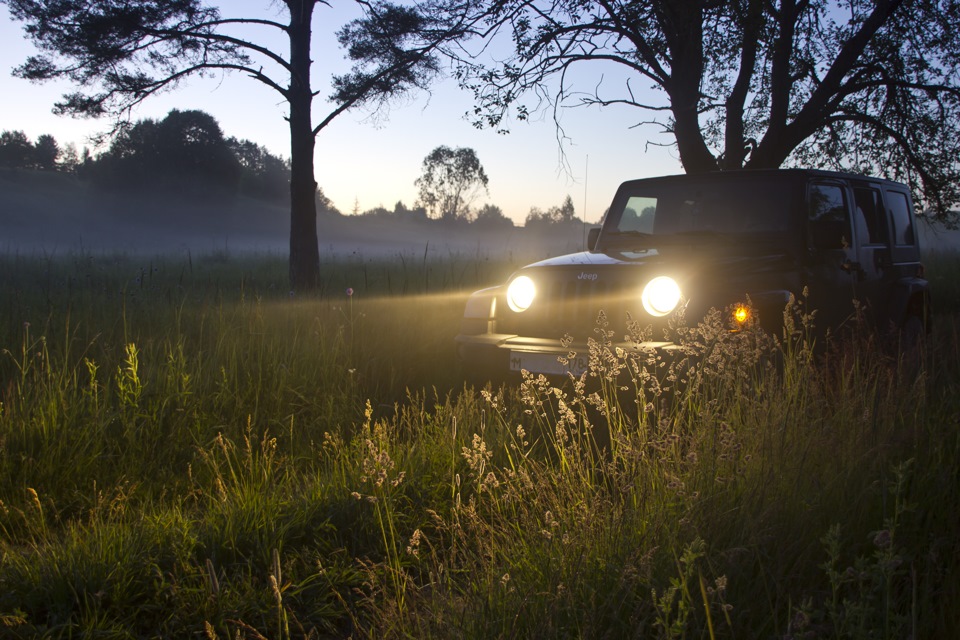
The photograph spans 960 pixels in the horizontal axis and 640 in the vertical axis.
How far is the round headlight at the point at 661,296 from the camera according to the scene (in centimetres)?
488

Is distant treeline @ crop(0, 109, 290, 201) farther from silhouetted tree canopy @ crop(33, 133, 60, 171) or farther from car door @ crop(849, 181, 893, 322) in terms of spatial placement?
car door @ crop(849, 181, 893, 322)

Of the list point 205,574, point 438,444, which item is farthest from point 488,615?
point 438,444

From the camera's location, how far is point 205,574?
2625 millimetres

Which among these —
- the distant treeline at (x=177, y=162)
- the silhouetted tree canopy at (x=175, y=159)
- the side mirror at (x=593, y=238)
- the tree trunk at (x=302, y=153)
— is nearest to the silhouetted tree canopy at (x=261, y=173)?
the distant treeline at (x=177, y=162)

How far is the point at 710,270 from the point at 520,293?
1423mm

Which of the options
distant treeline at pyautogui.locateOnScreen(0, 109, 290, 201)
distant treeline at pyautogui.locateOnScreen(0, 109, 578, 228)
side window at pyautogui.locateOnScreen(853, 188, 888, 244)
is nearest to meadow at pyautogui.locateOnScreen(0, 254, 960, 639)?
side window at pyautogui.locateOnScreen(853, 188, 888, 244)

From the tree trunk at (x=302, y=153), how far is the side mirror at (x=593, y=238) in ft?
21.8

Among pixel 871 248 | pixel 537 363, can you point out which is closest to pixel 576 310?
pixel 537 363

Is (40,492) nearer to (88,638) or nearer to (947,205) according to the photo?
(88,638)

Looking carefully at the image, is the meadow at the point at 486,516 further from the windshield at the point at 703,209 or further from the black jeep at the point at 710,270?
the windshield at the point at 703,209

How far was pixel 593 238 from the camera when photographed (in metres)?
6.92

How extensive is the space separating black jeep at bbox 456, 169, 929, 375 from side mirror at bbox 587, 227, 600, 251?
20 millimetres

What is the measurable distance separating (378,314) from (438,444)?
13.9 feet

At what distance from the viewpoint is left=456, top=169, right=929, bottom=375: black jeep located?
4.93 metres
